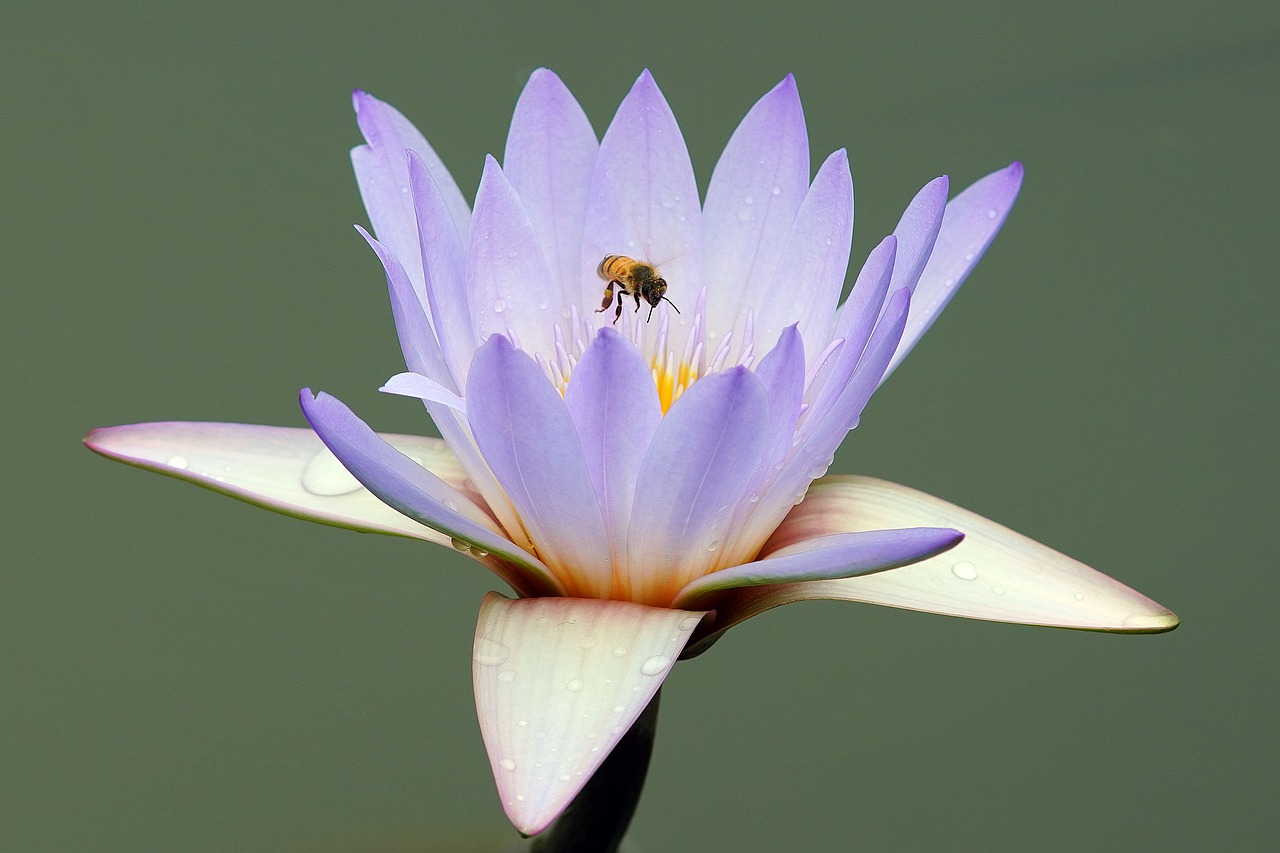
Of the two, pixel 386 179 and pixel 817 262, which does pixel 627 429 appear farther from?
pixel 386 179

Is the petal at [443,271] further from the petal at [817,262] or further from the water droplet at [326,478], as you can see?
the petal at [817,262]

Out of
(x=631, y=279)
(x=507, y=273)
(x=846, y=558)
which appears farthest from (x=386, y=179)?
(x=846, y=558)

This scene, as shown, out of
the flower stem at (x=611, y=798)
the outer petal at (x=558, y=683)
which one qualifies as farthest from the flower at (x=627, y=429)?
the flower stem at (x=611, y=798)

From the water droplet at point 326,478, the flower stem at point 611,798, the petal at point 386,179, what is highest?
the petal at point 386,179

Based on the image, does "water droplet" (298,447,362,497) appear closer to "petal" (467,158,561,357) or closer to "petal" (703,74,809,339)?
"petal" (467,158,561,357)

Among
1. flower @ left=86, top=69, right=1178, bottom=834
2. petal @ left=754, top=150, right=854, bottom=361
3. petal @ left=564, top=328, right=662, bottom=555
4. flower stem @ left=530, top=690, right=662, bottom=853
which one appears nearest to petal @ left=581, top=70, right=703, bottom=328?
flower @ left=86, top=69, right=1178, bottom=834
